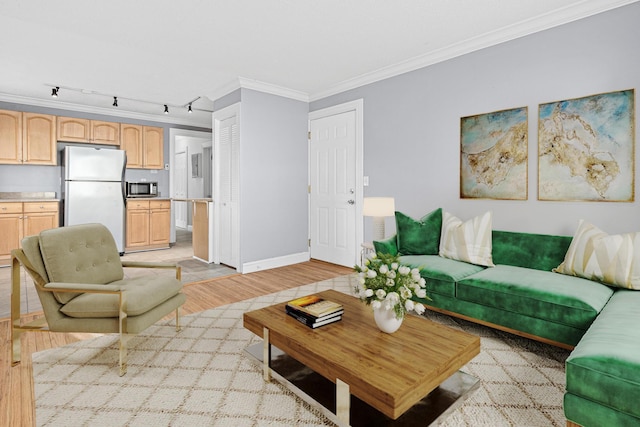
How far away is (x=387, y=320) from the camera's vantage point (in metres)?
1.81

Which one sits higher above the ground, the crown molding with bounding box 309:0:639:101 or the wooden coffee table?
the crown molding with bounding box 309:0:639:101

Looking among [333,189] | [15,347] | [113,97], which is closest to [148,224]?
[113,97]

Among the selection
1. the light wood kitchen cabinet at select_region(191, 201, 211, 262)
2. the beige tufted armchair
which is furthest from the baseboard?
the beige tufted armchair

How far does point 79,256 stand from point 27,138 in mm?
4410

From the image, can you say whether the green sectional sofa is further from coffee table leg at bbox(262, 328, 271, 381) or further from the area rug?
coffee table leg at bbox(262, 328, 271, 381)

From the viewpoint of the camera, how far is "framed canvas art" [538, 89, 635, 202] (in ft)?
8.65

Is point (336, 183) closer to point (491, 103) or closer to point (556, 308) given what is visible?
point (491, 103)

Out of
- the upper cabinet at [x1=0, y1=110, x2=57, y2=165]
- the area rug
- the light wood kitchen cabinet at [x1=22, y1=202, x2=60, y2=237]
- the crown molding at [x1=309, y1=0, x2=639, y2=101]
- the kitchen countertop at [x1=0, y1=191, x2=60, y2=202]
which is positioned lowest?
the area rug

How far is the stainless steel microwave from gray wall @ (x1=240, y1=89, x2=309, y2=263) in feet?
9.56

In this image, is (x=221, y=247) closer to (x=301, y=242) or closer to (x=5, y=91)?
(x=301, y=242)

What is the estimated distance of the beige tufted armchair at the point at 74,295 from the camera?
82.1 inches

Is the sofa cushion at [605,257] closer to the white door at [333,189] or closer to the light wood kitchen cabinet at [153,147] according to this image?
the white door at [333,189]

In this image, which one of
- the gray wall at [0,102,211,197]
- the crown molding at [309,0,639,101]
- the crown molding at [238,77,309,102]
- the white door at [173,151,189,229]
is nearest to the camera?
the crown molding at [309,0,639,101]

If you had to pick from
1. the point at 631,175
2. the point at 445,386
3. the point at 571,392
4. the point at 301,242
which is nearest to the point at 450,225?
the point at 631,175
